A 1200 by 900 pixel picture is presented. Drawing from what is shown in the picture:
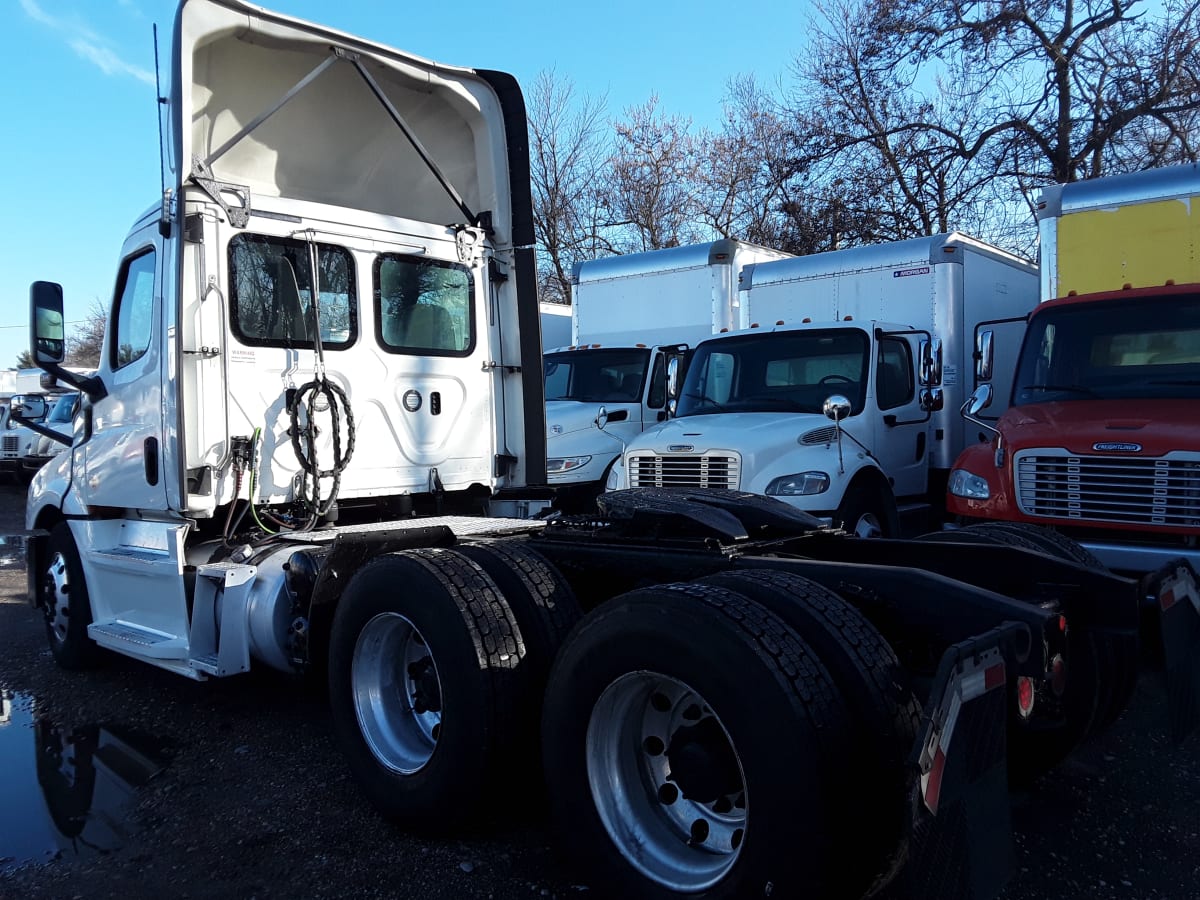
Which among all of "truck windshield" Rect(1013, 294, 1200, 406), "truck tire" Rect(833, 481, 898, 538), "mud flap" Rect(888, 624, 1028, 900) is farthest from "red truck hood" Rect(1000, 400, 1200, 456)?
"mud flap" Rect(888, 624, 1028, 900)

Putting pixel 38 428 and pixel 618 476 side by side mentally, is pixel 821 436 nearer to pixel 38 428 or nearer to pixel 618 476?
pixel 618 476

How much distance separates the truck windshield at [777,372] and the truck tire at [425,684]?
4687 millimetres

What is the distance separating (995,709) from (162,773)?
12.4ft

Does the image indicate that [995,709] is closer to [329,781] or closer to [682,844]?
[682,844]

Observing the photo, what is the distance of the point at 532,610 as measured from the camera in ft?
11.7

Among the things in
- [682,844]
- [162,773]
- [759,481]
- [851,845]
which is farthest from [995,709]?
[759,481]

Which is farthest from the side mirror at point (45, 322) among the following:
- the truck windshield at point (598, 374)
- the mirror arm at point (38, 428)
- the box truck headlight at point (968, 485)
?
the truck windshield at point (598, 374)

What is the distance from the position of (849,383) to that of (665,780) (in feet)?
18.4

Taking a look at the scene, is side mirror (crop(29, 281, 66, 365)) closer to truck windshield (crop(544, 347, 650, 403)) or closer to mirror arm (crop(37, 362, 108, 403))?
mirror arm (crop(37, 362, 108, 403))

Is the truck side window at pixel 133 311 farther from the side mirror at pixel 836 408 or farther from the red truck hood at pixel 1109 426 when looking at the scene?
the red truck hood at pixel 1109 426

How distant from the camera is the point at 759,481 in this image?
22.8 feet

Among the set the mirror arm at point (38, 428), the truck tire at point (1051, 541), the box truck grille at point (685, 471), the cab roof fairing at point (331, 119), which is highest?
the cab roof fairing at point (331, 119)

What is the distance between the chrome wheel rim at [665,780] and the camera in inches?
107

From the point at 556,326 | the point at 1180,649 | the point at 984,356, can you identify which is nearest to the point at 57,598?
the point at 1180,649
